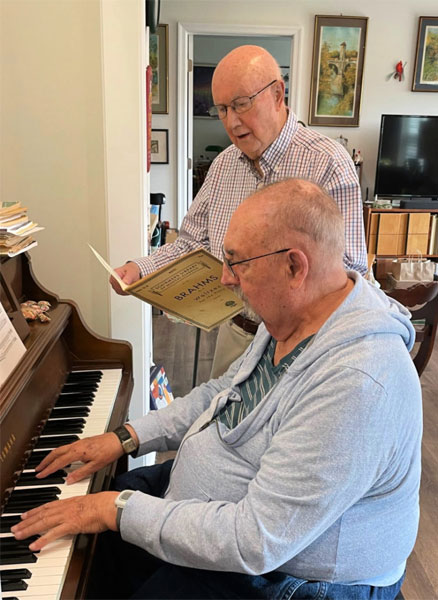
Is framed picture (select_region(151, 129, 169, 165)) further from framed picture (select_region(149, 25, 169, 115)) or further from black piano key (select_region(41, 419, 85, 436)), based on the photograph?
black piano key (select_region(41, 419, 85, 436))

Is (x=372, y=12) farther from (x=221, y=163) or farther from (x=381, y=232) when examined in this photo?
(x=221, y=163)

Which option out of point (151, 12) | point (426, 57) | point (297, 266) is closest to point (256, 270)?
point (297, 266)

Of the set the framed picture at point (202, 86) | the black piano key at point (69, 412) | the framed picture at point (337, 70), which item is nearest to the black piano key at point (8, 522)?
the black piano key at point (69, 412)

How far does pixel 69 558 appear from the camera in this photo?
0.91 m

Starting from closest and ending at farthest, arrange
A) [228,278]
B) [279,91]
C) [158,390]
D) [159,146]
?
[228,278] < [279,91] < [158,390] < [159,146]

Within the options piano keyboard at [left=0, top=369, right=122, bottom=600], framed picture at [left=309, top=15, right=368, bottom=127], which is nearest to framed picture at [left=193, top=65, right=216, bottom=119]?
framed picture at [left=309, top=15, right=368, bottom=127]

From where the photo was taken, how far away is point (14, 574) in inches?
34.2

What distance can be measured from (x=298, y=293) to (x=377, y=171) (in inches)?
164

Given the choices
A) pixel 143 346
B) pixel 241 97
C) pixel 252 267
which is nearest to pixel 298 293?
pixel 252 267

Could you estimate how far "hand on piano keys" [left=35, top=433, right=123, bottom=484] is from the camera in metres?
1.14

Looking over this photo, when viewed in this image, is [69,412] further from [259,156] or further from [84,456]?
[259,156]

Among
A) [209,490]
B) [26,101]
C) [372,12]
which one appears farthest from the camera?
[372,12]

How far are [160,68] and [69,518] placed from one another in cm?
436

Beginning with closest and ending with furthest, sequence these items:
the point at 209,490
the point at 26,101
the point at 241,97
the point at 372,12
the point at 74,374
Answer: the point at 209,490 < the point at 241,97 < the point at 74,374 < the point at 26,101 < the point at 372,12
